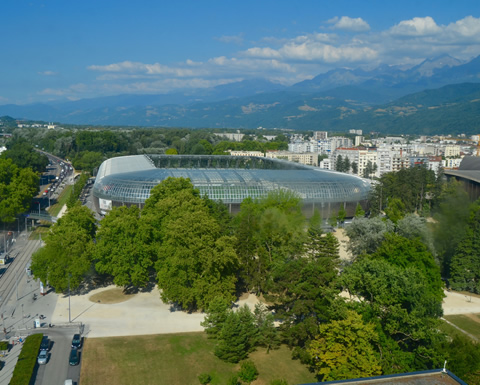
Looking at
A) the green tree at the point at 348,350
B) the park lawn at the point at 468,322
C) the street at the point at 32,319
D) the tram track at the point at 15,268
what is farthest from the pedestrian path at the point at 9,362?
the park lawn at the point at 468,322


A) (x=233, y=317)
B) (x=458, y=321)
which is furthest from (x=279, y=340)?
(x=458, y=321)

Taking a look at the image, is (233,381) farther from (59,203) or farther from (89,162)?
(89,162)

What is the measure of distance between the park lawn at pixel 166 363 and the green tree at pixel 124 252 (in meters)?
8.85

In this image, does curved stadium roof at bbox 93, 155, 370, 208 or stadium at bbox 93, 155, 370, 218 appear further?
curved stadium roof at bbox 93, 155, 370, 208

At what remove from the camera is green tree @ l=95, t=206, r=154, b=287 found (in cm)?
4566

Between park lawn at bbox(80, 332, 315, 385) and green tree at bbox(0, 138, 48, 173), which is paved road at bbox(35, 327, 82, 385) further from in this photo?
green tree at bbox(0, 138, 48, 173)

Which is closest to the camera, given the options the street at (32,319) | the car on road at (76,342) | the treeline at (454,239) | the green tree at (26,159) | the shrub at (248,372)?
the shrub at (248,372)

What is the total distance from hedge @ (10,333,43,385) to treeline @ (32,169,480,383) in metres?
9.93

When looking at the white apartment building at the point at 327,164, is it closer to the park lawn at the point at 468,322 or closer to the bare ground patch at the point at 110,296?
the park lawn at the point at 468,322

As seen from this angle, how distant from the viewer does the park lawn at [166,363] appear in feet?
105

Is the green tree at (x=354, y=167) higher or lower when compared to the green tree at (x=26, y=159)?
lower

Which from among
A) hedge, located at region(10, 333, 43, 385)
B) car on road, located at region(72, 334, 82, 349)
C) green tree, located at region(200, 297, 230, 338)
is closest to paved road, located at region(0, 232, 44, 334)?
hedge, located at region(10, 333, 43, 385)

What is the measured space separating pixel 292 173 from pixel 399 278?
195ft

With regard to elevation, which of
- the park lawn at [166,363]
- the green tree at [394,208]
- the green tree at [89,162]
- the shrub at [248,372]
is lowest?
the park lawn at [166,363]
